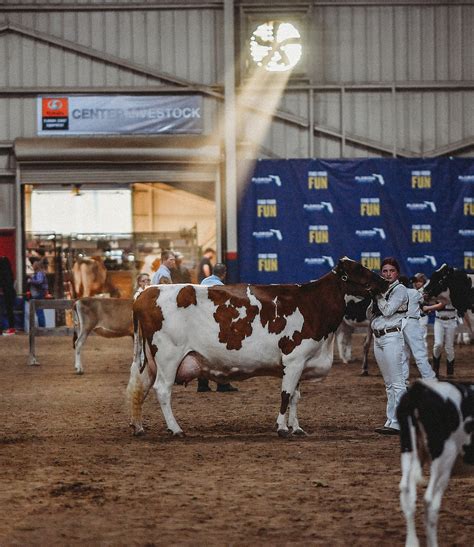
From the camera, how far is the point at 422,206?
3228cm

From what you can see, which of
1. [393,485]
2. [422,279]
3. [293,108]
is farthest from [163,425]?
[293,108]

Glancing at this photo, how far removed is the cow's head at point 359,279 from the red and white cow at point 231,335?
1 cm

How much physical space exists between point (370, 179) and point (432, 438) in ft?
83.8

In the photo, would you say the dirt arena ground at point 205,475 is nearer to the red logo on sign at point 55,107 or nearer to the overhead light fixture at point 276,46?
the red logo on sign at point 55,107

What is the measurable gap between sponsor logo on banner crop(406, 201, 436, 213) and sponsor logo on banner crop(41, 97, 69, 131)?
10252mm

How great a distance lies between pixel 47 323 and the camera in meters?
32.8

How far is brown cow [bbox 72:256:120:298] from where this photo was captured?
31.6 metres

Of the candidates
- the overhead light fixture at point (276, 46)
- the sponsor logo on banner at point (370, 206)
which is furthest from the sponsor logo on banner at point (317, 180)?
the overhead light fixture at point (276, 46)

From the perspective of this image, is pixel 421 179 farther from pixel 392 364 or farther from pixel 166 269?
pixel 392 364

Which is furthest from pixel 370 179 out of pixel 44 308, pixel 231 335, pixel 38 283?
pixel 231 335

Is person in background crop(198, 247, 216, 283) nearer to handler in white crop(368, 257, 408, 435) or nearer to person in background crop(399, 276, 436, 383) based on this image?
person in background crop(399, 276, 436, 383)

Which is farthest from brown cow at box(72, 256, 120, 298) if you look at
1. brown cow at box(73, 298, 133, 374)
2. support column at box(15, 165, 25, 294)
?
brown cow at box(73, 298, 133, 374)

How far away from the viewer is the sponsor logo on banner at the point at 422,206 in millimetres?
32281

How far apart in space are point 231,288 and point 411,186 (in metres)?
19.9
